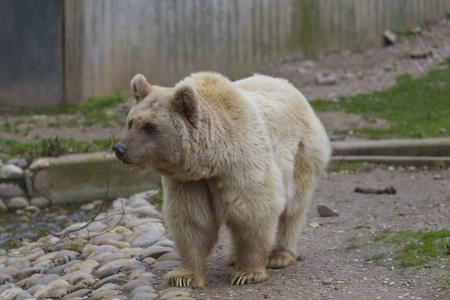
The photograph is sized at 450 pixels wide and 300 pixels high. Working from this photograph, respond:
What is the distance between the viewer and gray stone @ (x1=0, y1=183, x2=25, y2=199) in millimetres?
8641

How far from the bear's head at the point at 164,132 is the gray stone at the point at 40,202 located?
4.40 m

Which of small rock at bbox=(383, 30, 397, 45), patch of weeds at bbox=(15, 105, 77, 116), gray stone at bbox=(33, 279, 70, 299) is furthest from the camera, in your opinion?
small rock at bbox=(383, 30, 397, 45)

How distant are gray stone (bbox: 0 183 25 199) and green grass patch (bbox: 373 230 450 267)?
4858mm

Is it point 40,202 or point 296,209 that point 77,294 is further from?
point 40,202

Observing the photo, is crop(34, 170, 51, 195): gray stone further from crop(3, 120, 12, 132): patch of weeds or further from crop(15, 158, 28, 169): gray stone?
crop(3, 120, 12, 132): patch of weeds

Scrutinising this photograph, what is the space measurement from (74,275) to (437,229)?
3147mm

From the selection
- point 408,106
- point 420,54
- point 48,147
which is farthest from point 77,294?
point 420,54

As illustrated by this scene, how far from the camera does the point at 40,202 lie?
8.74 metres

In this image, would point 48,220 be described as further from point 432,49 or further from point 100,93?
point 432,49

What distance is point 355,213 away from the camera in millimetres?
7312

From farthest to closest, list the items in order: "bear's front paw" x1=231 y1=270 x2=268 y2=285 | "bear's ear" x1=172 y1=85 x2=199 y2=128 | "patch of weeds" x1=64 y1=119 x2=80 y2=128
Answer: "patch of weeds" x1=64 y1=119 x2=80 y2=128
"bear's front paw" x1=231 y1=270 x2=268 y2=285
"bear's ear" x1=172 y1=85 x2=199 y2=128

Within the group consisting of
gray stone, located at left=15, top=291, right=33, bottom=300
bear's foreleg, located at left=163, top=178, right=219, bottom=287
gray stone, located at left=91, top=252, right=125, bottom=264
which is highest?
bear's foreleg, located at left=163, top=178, right=219, bottom=287

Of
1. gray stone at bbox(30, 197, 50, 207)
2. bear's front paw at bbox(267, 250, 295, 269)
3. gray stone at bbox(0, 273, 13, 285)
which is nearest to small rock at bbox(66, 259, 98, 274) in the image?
gray stone at bbox(0, 273, 13, 285)

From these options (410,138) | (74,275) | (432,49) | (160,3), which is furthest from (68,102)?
(432,49)
